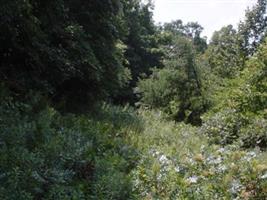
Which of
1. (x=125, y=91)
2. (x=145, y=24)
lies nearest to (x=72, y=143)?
(x=125, y=91)

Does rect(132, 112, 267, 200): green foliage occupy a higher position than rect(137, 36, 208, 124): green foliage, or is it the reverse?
rect(137, 36, 208, 124): green foliage

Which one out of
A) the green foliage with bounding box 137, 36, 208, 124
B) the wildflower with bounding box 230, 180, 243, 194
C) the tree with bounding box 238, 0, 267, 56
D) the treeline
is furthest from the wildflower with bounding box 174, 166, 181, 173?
the tree with bounding box 238, 0, 267, 56

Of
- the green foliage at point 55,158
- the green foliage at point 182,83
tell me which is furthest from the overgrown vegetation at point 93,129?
the green foliage at point 182,83

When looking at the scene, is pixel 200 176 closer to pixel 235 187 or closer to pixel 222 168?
pixel 222 168

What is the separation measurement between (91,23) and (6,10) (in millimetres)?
4500

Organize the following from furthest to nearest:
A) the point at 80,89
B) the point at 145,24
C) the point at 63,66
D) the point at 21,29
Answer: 1. the point at 145,24
2. the point at 80,89
3. the point at 63,66
4. the point at 21,29

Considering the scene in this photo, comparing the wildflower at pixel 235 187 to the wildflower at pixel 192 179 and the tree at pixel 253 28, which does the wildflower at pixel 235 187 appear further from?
the tree at pixel 253 28

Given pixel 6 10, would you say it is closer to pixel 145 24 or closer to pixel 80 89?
pixel 80 89

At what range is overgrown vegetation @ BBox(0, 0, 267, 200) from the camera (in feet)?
18.0

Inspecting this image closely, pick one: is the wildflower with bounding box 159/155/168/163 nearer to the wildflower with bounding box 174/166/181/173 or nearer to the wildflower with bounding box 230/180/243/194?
the wildflower with bounding box 174/166/181/173

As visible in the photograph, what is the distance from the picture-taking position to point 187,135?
12312 millimetres

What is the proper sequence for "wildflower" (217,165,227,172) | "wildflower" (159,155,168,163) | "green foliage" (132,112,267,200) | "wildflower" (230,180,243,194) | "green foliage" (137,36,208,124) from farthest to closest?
1. "green foliage" (137,36,208,124)
2. "wildflower" (159,155,168,163)
3. "wildflower" (217,165,227,172)
4. "wildflower" (230,180,243,194)
5. "green foliage" (132,112,267,200)

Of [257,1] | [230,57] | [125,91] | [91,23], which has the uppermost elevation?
[257,1]

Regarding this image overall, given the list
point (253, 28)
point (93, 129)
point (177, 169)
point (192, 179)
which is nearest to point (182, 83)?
point (253, 28)
